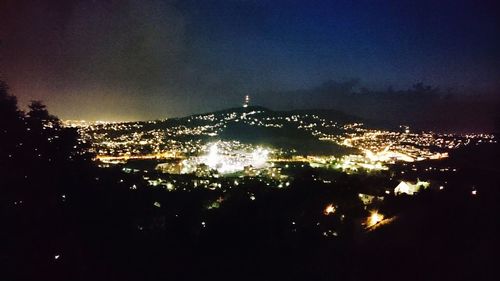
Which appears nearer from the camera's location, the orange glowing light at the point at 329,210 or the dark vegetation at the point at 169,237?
the dark vegetation at the point at 169,237

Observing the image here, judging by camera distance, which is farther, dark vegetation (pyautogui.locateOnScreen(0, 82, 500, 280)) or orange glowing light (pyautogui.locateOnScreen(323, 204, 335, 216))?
orange glowing light (pyautogui.locateOnScreen(323, 204, 335, 216))

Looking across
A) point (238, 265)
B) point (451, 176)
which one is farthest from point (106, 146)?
point (238, 265)

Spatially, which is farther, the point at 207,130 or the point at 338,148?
the point at 207,130

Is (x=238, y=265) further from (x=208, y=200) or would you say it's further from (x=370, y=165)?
(x=370, y=165)

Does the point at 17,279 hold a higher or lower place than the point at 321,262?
higher

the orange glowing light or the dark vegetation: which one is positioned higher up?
the dark vegetation

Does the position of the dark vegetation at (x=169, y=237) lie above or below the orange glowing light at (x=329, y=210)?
above

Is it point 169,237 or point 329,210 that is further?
point 329,210

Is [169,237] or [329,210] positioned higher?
[169,237]
